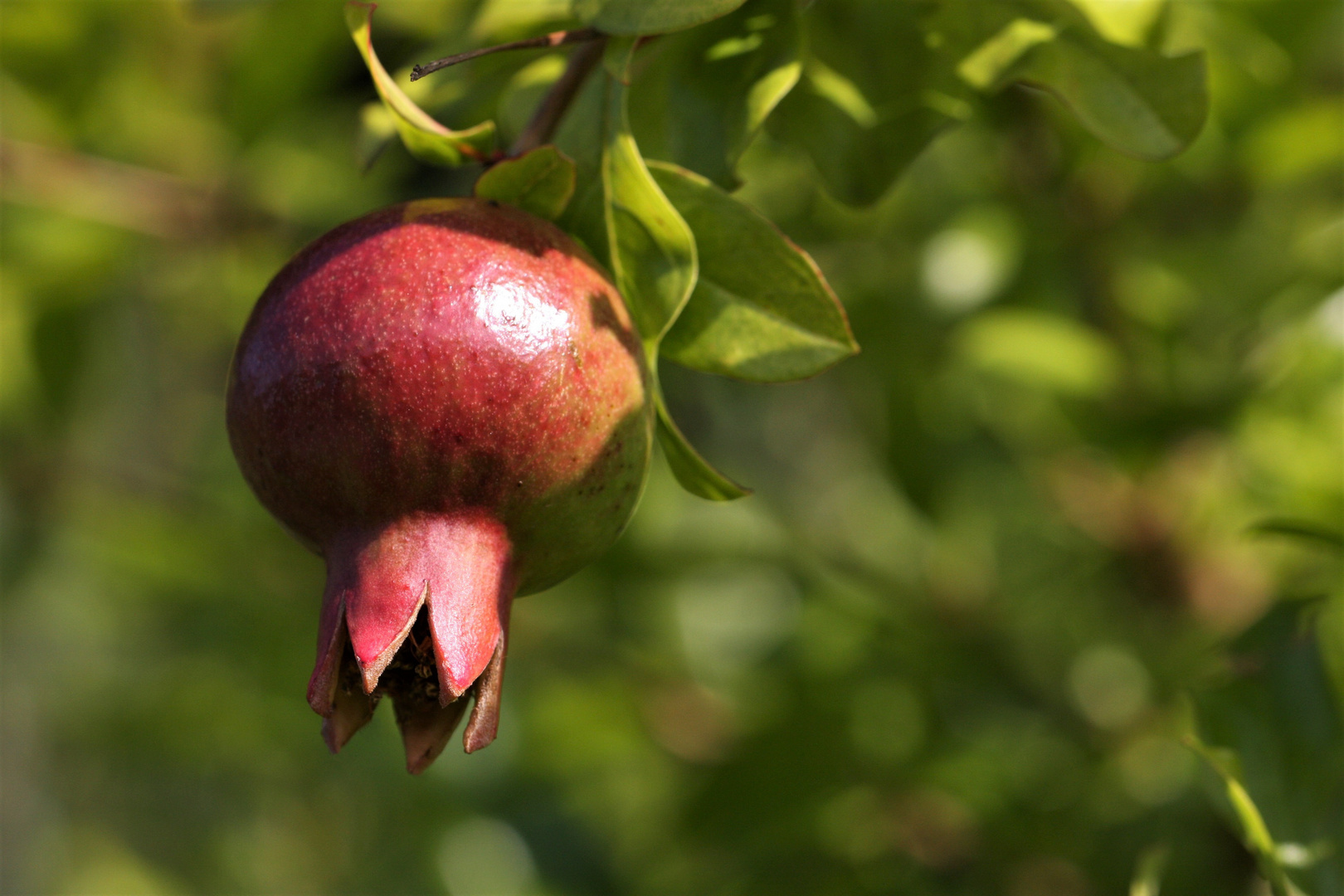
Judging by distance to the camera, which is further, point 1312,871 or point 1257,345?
point 1257,345

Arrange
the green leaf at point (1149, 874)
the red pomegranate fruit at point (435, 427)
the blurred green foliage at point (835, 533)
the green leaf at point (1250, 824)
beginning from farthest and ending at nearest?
1. the blurred green foliage at point (835, 533)
2. the green leaf at point (1149, 874)
3. the green leaf at point (1250, 824)
4. the red pomegranate fruit at point (435, 427)

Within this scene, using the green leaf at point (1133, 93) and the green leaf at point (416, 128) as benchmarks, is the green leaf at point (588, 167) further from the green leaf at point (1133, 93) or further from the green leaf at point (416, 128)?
the green leaf at point (1133, 93)

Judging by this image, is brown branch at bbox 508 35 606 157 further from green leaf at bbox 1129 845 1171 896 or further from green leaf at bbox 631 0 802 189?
green leaf at bbox 1129 845 1171 896

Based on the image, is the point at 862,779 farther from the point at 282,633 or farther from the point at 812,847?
the point at 282,633

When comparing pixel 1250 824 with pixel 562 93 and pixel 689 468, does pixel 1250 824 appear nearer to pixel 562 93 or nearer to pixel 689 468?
pixel 689 468

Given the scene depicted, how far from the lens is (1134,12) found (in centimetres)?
70

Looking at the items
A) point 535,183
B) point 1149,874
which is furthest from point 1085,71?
point 1149,874

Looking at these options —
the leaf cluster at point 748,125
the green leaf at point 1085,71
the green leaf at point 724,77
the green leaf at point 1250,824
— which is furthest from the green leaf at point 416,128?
the green leaf at point 1250,824

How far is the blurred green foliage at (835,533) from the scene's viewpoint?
113 centimetres

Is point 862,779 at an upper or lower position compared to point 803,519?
upper

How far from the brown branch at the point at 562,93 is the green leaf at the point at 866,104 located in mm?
135

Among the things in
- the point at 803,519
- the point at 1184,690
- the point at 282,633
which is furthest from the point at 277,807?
the point at 1184,690

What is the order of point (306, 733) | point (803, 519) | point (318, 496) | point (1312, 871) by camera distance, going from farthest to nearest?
point (803, 519) → point (306, 733) → point (1312, 871) → point (318, 496)

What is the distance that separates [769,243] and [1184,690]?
38 centimetres
